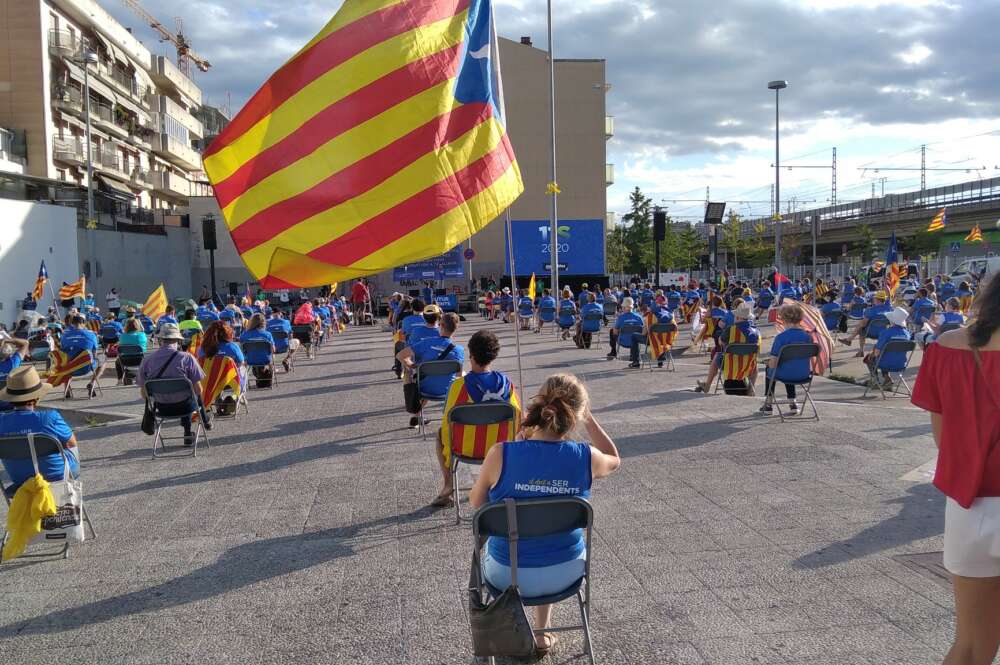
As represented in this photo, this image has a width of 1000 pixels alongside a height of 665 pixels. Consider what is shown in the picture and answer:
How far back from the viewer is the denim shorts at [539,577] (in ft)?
11.3

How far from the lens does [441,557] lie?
16.4ft

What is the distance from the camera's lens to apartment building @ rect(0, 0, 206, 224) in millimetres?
40344

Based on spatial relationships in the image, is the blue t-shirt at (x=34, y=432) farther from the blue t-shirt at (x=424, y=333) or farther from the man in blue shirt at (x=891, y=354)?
the man in blue shirt at (x=891, y=354)

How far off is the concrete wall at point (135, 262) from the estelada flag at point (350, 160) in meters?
33.3

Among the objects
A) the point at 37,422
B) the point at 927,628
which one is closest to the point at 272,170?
the point at 37,422

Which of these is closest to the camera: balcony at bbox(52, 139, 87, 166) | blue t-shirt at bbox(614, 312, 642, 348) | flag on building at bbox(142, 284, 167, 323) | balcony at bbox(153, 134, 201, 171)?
blue t-shirt at bbox(614, 312, 642, 348)

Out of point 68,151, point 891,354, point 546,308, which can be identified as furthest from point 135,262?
point 891,354

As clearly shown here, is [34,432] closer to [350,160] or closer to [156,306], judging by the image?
[350,160]

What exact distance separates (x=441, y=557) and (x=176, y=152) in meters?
62.1

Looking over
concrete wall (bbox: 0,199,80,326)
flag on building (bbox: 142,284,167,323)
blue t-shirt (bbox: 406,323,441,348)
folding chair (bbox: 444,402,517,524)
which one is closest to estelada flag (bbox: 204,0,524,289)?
folding chair (bbox: 444,402,517,524)

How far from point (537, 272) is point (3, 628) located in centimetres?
4395

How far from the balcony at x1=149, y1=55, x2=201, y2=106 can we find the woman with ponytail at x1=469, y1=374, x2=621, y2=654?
63.0 m

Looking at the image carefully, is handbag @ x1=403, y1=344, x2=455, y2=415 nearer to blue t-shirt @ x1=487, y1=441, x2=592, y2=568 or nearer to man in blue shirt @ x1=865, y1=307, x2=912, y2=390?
blue t-shirt @ x1=487, y1=441, x2=592, y2=568

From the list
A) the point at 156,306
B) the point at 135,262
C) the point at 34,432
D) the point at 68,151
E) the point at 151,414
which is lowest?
the point at 151,414
